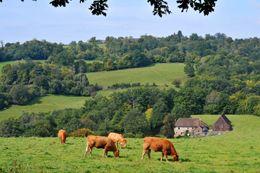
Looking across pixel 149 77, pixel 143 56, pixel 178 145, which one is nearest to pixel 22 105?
pixel 149 77

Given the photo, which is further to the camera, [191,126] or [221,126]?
[191,126]

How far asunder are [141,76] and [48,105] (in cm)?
3844

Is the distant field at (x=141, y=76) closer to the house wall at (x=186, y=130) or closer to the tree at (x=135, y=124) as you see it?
the tree at (x=135, y=124)

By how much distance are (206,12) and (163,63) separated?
168m

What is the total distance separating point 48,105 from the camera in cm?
11944

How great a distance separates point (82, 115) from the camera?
104500 mm

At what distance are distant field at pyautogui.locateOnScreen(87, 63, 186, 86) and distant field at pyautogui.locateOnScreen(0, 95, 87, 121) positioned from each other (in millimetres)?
18157

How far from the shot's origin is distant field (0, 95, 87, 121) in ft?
367

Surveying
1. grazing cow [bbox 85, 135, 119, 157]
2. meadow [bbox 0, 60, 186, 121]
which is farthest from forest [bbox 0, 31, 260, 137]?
grazing cow [bbox 85, 135, 119, 157]

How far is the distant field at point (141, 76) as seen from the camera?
145 metres

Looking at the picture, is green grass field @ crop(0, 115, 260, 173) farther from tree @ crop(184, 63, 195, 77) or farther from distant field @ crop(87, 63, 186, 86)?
tree @ crop(184, 63, 195, 77)

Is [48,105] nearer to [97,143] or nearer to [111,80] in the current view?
[111,80]

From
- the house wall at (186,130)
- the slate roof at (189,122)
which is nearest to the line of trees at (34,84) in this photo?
the slate roof at (189,122)

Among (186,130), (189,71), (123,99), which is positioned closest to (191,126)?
(186,130)
